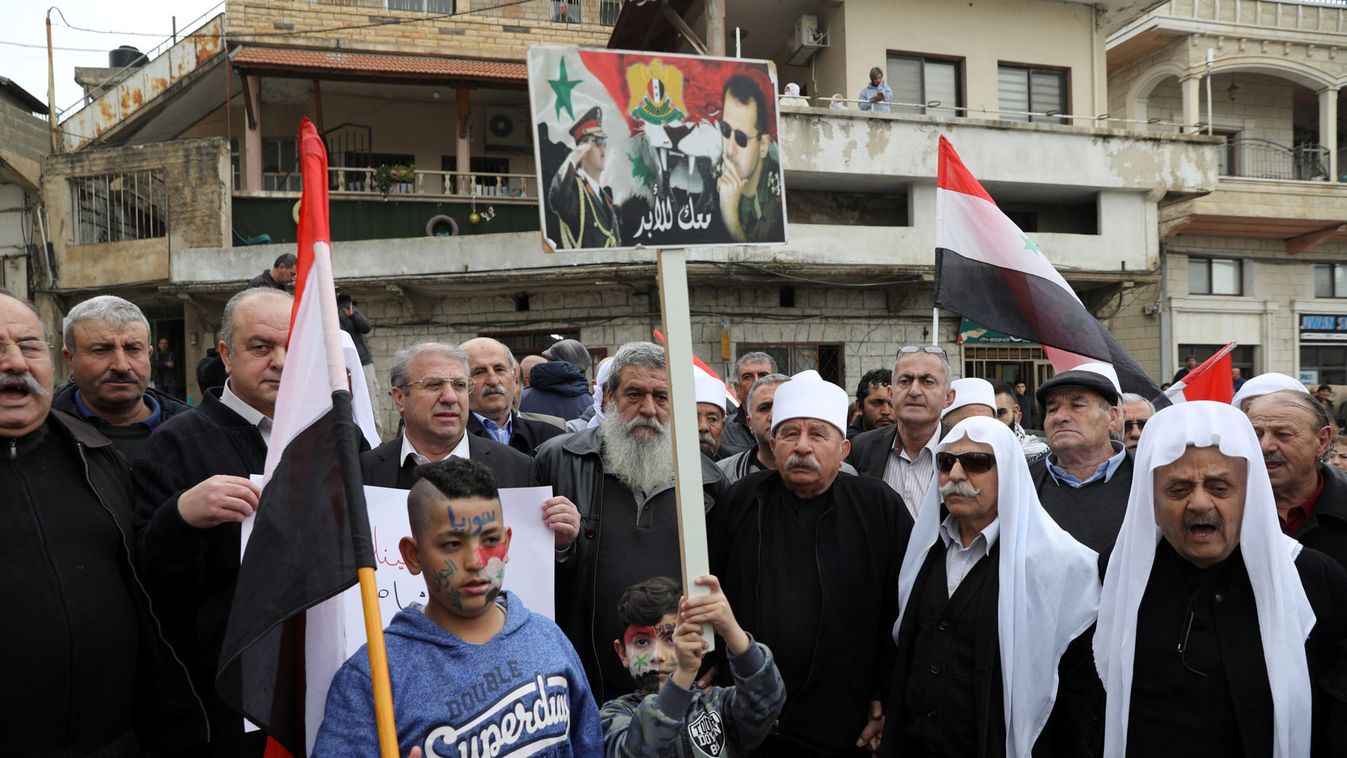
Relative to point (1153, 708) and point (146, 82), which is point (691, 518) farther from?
point (146, 82)

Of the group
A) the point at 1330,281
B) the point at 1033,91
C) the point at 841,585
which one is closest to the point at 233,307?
the point at 841,585

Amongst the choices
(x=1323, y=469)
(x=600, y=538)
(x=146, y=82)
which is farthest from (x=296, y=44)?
(x=1323, y=469)

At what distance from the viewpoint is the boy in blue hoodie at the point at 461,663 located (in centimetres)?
217

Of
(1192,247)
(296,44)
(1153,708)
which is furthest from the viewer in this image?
(1192,247)

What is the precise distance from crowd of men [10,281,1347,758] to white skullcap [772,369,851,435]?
0.04 ft

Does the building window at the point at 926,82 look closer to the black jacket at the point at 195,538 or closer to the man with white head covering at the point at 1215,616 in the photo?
the man with white head covering at the point at 1215,616

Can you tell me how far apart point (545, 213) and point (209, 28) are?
66.5 ft

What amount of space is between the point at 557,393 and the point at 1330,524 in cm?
464

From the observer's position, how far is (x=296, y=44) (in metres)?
18.8

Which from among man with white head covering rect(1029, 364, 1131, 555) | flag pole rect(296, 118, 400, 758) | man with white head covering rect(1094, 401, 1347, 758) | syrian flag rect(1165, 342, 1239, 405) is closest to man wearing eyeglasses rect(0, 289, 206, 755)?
flag pole rect(296, 118, 400, 758)

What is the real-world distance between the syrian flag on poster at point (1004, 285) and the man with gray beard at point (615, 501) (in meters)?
1.61

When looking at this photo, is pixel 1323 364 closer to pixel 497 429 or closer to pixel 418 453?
pixel 497 429

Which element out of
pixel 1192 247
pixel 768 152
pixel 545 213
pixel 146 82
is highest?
pixel 146 82

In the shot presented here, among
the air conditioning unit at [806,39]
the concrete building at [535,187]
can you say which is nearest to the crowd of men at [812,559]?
the concrete building at [535,187]
